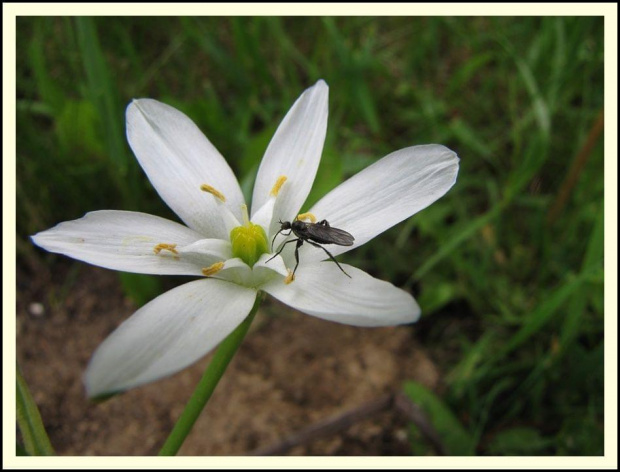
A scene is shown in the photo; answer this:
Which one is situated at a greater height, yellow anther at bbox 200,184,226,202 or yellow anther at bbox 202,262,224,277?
yellow anther at bbox 200,184,226,202

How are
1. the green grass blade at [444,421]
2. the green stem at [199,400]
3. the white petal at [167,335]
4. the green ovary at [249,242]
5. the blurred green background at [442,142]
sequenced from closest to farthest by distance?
the white petal at [167,335] → the green stem at [199,400] → the green ovary at [249,242] → the green grass blade at [444,421] → the blurred green background at [442,142]

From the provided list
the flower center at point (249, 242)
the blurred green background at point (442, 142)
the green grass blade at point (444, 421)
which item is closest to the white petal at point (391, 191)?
the flower center at point (249, 242)

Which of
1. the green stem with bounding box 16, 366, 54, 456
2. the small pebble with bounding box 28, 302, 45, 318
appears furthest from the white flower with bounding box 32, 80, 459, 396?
the small pebble with bounding box 28, 302, 45, 318

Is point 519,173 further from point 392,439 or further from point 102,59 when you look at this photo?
point 102,59

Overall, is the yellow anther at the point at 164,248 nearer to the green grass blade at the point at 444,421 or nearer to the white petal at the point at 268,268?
the white petal at the point at 268,268

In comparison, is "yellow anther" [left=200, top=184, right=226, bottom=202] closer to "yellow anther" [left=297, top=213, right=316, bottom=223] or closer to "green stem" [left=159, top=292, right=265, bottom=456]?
"yellow anther" [left=297, top=213, right=316, bottom=223]

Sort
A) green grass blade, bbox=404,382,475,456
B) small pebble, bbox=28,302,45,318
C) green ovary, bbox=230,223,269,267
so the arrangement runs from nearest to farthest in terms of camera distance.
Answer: green ovary, bbox=230,223,269,267, green grass blade, bbox=404,382,475,456, small pebble, bbox=28,302,45,318

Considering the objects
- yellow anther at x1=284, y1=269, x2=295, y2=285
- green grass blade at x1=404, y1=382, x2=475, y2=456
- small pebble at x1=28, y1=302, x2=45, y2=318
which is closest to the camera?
yellow anther at x1=284, y1=269, x2=295, y2=285

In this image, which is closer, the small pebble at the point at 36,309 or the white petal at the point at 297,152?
the white petal at the point at 297,152
